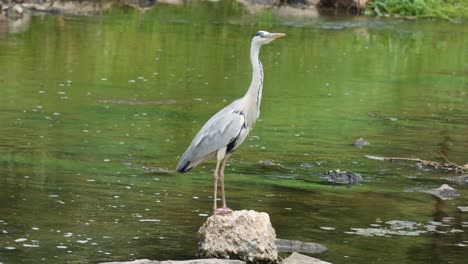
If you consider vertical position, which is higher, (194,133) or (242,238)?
(242,238)

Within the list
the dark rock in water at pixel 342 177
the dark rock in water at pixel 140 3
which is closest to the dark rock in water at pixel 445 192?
the dark rock in water at pixel 342 177

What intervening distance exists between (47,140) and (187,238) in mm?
4982

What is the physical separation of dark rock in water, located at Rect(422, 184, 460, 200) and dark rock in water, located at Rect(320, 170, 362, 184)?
0.85 m

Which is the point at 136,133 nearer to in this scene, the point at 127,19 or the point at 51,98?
the point at 51,98

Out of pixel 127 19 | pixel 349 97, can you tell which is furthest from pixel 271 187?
pixel 127 19

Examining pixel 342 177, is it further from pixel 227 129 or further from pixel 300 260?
pixel 300 260

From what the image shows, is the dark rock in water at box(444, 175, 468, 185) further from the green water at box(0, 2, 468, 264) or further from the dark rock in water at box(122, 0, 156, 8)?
the dark rock in water at box(122, 0, 156, 8)

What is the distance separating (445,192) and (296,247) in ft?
10.4

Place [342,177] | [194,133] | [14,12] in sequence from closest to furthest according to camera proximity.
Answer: [342,177] → [194,133] → [14,12]

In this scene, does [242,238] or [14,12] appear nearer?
[242,238]

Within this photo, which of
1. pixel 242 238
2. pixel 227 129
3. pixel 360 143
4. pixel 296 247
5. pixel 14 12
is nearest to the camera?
pixel 242 238

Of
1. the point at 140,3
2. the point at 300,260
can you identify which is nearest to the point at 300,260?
the point at 300,260

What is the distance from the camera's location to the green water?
10234 millimetres

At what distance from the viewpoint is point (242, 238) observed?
9.04m
